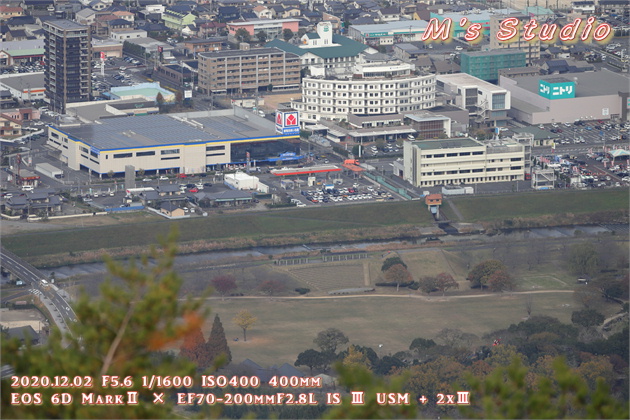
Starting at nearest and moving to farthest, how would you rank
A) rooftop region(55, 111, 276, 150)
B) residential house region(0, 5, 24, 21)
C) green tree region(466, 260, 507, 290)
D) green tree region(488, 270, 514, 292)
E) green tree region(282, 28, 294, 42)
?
green tree region(488, 270, 514, 292), green tree region(466, 260, 507, 290), rooftop region(55, 111, 276, 150), green tree region(282, 28, 294, 42), residential house region(0, 5, 24, 21)

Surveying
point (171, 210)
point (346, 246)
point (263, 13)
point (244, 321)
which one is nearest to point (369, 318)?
point (244, 321)

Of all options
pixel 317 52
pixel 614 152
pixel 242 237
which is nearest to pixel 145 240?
pixel 242 237

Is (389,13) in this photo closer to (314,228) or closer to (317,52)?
(317,52)

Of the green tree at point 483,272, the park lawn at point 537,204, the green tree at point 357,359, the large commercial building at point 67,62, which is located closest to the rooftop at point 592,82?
the park lawn at point 537,204

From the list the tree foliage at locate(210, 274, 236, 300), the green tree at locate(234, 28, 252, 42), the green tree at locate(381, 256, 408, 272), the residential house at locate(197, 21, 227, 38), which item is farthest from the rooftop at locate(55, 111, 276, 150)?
the residential house at locate(197, 21, 227, 38)

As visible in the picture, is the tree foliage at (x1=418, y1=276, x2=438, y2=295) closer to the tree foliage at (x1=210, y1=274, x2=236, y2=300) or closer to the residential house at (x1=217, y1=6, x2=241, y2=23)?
the tree foliage at (x1=210, y1=274, x2=236, y2=300)
